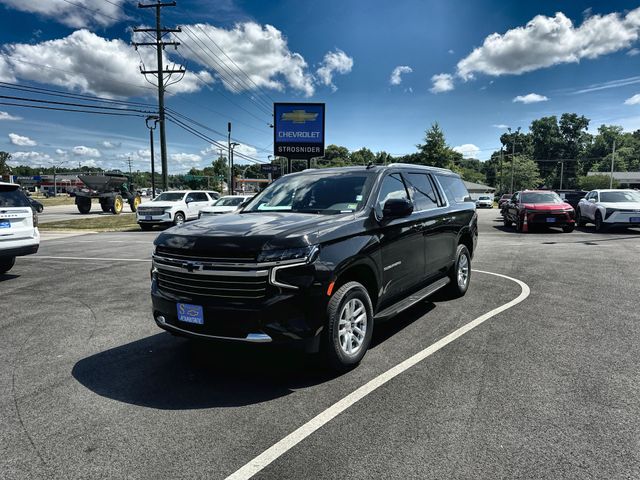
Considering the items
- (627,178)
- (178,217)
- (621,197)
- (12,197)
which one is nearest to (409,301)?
(12,197)

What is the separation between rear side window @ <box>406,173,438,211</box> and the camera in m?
5.41

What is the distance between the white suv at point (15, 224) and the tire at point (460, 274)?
24.9 feet

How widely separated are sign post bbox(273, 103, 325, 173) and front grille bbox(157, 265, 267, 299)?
23.0 meters

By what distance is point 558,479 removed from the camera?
2383mm

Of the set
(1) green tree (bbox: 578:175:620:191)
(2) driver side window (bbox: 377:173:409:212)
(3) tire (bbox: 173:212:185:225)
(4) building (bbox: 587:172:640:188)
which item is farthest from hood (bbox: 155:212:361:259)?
(4) building (bbox: 587:172:640:188)

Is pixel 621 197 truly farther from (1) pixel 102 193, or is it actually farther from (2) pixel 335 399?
(1) pixel 102 193

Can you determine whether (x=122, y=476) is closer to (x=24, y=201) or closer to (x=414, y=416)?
(x=414, y=416)

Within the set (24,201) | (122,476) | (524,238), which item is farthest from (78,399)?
(524,238)

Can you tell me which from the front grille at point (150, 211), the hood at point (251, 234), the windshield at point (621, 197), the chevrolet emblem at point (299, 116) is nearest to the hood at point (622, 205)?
the windshield at point (621, 197)

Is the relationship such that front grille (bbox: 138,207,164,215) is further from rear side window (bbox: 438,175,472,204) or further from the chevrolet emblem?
rear side window (bbox: 438,175,472,204)

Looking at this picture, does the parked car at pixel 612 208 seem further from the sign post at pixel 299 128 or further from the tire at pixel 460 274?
the sign post at pixel 299 128

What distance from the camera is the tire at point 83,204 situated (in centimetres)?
3012

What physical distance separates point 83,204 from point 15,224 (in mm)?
25320

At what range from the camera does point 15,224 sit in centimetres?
773
